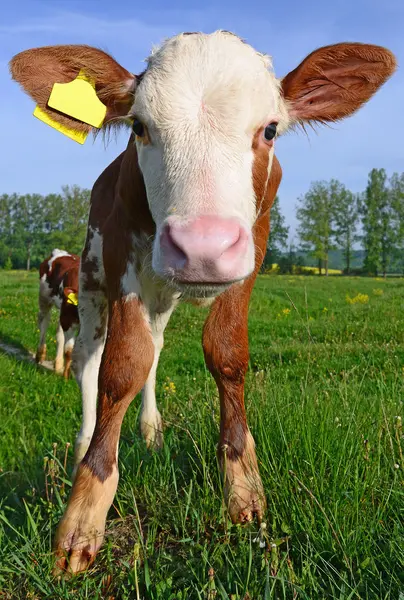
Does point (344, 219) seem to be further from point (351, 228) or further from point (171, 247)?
point (171, 247)

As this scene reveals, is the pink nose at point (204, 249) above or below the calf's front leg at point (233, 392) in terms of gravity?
above

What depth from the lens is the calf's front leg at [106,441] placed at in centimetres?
254

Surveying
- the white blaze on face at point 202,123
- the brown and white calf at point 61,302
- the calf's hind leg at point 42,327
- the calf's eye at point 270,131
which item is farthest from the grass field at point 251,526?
the calf's hind leg at point 42,327

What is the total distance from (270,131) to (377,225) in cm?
8598

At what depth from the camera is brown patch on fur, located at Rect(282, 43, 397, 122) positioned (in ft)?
11.2

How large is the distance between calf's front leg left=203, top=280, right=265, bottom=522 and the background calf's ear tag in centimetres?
129

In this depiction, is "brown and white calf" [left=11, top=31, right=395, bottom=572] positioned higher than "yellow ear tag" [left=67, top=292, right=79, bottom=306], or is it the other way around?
"brown and white calf" [left=11, top=31, right=395, bottom=572]

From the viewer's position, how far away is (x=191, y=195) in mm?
2410

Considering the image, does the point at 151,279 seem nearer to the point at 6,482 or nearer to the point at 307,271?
the point at 6,482

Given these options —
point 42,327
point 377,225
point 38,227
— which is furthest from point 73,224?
point 42,327

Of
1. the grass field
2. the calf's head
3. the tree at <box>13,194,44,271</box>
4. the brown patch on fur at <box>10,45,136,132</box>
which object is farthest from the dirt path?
the tree at <box>13,194,44,271</box>

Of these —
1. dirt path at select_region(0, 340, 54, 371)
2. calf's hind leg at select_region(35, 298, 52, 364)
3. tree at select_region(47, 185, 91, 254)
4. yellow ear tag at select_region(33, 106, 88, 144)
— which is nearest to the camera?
yellow ear tag at select_region(33, 106, 88, 144)

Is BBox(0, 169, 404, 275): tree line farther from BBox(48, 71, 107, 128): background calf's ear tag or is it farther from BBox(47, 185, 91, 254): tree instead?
BBox(48, 71, 107, 128): background calf's ear tag

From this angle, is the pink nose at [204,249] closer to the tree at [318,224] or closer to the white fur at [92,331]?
the white fur at [92,331]
